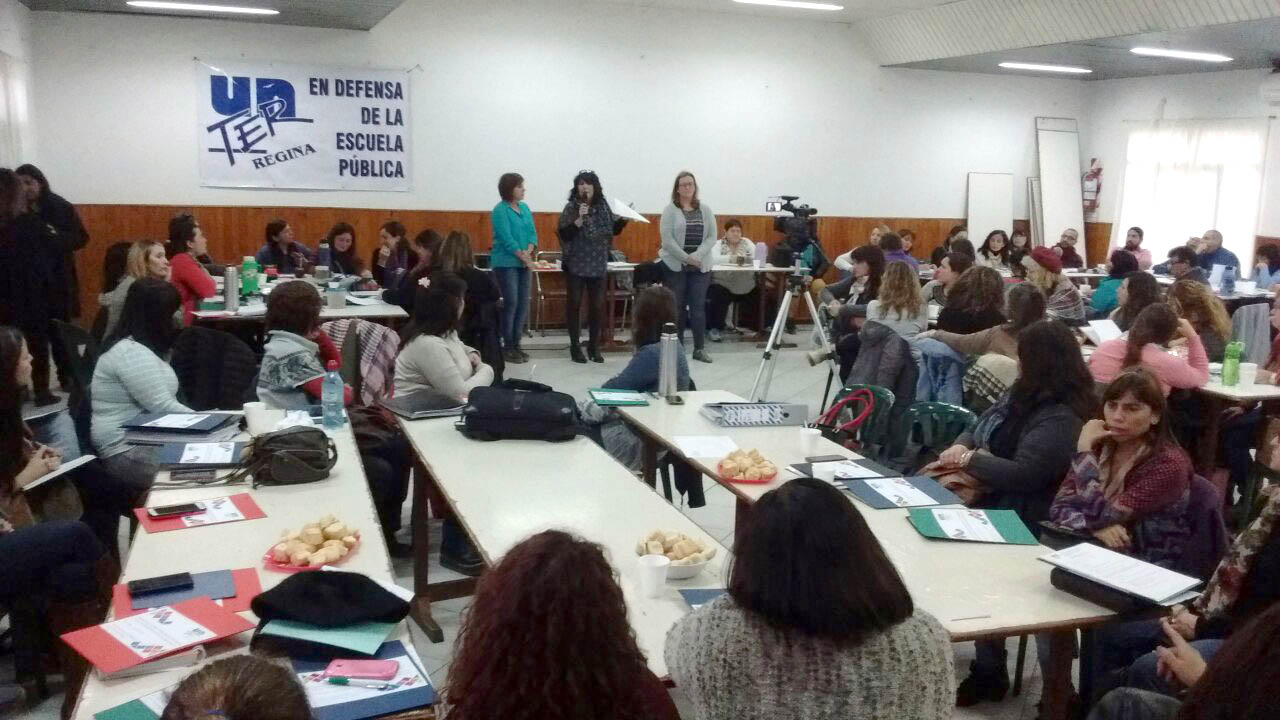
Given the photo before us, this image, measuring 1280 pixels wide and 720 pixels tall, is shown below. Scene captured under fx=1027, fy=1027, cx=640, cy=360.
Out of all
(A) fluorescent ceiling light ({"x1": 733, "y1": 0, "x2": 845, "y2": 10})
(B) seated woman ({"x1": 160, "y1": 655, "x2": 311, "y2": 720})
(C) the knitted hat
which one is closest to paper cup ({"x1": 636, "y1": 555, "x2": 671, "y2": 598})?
(B) seated woman ({"x1": 160, "y1": 655, "x2": 311, "y2": 720})

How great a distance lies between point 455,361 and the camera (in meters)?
4.23

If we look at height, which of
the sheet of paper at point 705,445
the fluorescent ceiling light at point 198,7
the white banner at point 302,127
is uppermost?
the fluorescent ceiling light at point 198,7

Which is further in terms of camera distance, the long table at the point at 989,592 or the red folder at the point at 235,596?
the long table at the point at 989,592

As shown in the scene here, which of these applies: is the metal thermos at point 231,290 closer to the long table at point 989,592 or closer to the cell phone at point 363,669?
the long table at point 989,592

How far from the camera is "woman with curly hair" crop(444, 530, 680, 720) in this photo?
1.46m

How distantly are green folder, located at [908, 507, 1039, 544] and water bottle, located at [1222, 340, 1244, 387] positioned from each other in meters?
2.60

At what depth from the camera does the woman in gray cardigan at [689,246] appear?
8719 millimetres

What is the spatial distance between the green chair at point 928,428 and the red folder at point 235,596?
249 cm

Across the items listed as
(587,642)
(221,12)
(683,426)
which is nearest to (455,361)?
(683,426)

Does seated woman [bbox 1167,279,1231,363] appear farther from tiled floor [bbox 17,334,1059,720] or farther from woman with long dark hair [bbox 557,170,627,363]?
woman with long dark hair [bbox 557,170,627,363]

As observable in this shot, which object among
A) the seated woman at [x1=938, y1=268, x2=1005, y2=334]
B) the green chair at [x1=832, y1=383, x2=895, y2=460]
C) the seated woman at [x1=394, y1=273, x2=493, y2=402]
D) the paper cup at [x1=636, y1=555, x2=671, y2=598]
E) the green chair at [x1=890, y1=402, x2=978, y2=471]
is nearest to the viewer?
the paper cup at [x1=636, y1=555, x2=671, y2=598]

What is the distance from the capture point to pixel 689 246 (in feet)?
29.1

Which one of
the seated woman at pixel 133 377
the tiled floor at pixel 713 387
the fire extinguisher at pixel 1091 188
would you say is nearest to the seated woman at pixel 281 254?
the tiled floor at pixel 713 387

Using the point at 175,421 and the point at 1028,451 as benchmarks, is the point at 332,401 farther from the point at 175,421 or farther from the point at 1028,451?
the point at 1028,451
